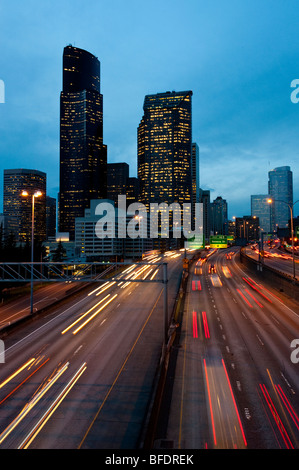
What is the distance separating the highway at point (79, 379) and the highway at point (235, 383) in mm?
2097

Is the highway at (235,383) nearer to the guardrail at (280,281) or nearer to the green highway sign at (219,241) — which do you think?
the guardrail at (280,281)

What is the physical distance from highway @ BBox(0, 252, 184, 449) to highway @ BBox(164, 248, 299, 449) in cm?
210

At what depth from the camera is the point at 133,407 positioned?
15.4m

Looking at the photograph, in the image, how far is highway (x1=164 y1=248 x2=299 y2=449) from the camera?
43.9ft

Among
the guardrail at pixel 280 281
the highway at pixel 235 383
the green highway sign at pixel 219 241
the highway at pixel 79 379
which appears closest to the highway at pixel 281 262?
the guardrail at pixel 280 281

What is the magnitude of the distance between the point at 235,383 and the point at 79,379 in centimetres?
932

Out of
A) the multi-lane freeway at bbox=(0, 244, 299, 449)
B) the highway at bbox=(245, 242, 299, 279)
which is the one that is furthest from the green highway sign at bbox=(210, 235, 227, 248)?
the multi-lane freeway at bbox=(0, 244, 299, 449)

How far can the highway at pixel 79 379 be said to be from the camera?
13.3 meters

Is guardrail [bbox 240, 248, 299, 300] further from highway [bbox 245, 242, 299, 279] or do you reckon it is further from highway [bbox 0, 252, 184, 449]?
highway [bbox 0, 252, 184, 449]

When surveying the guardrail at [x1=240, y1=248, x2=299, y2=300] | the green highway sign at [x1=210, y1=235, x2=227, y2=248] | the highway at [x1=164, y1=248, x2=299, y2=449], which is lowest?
the highway at [x1=164, y1=248, x2=299, y2=449]

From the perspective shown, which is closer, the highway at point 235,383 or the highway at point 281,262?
the highway at point 235,383

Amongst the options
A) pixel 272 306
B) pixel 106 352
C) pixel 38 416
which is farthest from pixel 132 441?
pixel 272 306

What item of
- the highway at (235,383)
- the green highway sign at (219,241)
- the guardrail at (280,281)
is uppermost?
the green highway sign at (219,241)
